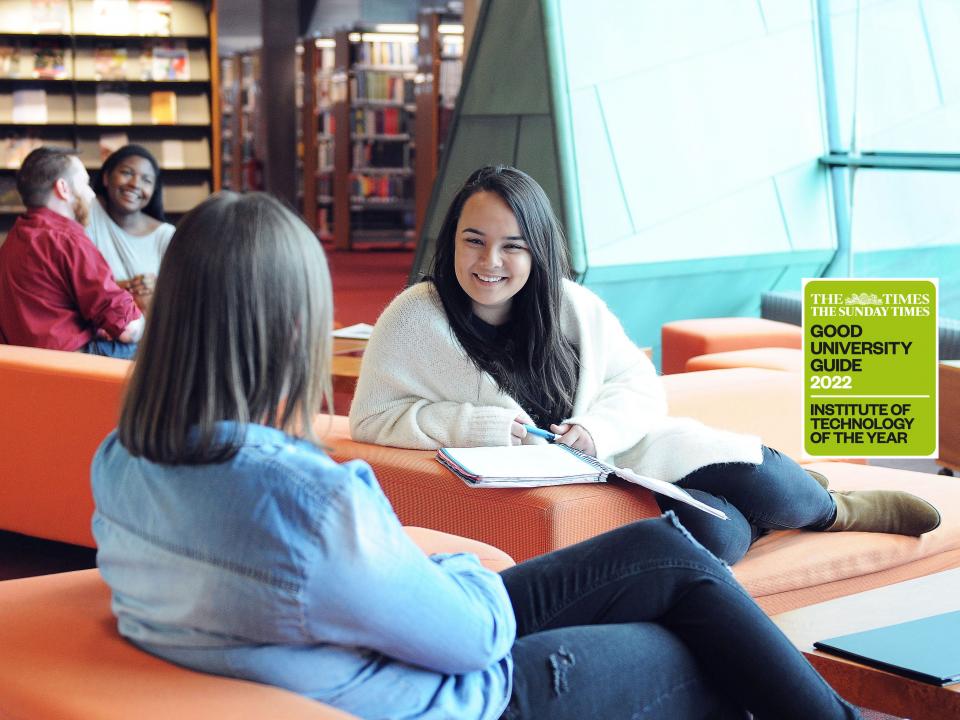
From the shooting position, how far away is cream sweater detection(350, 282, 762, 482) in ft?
8.20

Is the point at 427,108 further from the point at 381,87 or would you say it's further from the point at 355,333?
the point at 355,333

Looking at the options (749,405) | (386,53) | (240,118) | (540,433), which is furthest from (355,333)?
(240,118)

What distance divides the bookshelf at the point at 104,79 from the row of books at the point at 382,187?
5673 millimetres

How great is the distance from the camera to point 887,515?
8.54 feet

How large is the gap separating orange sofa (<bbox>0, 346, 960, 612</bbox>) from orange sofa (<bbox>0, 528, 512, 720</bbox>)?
355 mm

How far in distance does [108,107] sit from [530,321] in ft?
23.2

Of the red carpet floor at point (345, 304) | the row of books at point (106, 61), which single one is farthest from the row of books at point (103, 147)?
the red carpet floor at point (345, 304)

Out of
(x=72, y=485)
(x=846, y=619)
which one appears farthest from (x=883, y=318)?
(x=72, y=485)

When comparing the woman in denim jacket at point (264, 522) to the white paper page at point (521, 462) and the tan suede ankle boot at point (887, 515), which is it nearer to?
the white paper page at point (521, 462)

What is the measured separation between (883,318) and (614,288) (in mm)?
3042

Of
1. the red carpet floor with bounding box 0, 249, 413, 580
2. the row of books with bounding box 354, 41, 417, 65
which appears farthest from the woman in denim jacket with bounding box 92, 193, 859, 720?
the row of books with bounding box 354, 41, 417, 65

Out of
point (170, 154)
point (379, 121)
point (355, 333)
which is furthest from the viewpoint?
point (379, 121)

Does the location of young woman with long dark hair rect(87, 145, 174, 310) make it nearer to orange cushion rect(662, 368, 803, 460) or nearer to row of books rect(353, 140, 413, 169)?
orange cushion rect(662, 368, 803, 460)

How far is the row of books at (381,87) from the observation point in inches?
575
